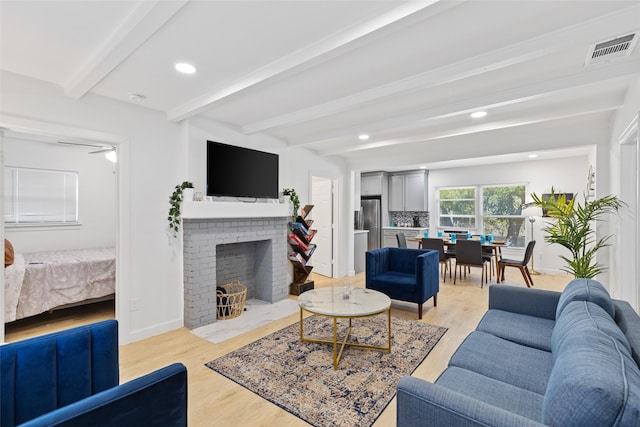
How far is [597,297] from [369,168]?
4505mm

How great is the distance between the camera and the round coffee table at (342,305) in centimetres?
258

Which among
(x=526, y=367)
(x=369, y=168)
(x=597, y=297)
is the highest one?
(x=369, y=168)

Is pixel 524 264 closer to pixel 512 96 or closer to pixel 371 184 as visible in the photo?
pixel 512 96

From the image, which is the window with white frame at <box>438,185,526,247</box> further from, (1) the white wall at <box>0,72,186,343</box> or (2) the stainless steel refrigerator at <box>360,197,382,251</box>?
(1) the white wall at <box>0,72,186,343</box>

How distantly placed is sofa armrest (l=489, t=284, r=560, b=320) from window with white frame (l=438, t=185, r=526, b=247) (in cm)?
494

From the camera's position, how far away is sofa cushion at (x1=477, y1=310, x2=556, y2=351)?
6.78ft

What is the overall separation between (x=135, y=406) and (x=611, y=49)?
3381 mm

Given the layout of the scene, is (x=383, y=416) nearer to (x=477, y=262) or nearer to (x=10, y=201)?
(x=477, y=262)

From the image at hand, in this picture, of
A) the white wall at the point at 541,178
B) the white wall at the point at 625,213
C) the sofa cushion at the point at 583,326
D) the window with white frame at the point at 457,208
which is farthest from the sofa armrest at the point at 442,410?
the window with white frame at the point at 457,208

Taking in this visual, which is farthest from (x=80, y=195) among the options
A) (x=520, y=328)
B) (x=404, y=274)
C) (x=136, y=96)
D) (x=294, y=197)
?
(x=520, y=328)

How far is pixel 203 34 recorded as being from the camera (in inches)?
77.2

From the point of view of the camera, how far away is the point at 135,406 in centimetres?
113

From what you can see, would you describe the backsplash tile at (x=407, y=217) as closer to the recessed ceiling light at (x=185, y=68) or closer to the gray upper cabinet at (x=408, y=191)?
the gray upper cabinet at (x=408, y=191)

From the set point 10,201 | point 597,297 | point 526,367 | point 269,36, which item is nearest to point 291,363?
point 526,367
